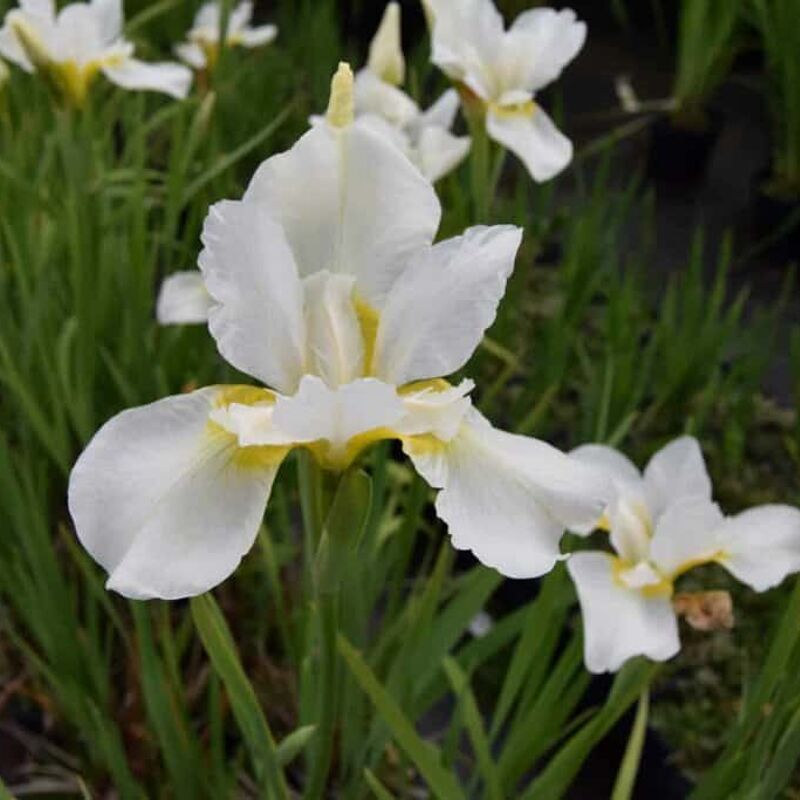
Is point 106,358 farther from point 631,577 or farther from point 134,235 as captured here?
point 631,577

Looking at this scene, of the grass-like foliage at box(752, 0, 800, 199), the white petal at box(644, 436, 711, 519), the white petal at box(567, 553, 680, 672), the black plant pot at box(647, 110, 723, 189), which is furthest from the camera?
the black plant pot at box(647, 110, 723, 189)

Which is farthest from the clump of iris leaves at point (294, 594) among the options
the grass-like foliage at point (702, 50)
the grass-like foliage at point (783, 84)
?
the grass-like foliage at point (702, 50)

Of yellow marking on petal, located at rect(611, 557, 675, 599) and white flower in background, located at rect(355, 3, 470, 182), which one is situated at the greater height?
white flower in background, located at rect(355, 3, 470, 182)

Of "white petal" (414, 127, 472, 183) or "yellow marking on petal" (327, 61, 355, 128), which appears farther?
"white petal" (414, 127, 472, 183)

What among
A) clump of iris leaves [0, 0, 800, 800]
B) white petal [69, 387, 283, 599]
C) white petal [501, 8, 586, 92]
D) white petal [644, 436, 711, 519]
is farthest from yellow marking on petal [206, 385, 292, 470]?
white petal [501, 8, 586, 92]

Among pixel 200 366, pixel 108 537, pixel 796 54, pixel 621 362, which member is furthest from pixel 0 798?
pixel 796 54

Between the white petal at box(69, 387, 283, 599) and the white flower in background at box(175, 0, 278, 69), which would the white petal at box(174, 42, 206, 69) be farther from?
the white petal at box(69, 387, 283, 599)

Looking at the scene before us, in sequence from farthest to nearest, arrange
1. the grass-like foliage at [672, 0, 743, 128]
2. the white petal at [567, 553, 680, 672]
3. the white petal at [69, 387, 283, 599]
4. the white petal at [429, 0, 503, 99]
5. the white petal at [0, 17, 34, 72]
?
the grass-like foliage at [672, 0, 743, 128] < the white petal at [0, 17, 34, 72] < the white petal at [429, 0, 503, 99] < the white petal at [567, 553, 680, 672] < the white petal at [69, 387, 283, 599]
